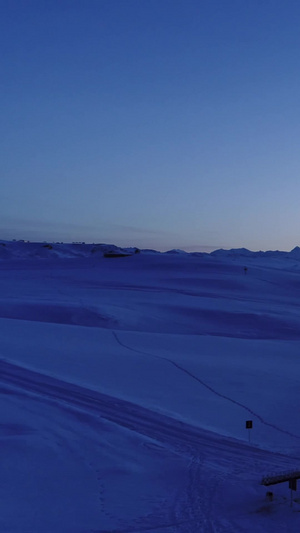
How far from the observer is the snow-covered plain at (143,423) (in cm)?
698

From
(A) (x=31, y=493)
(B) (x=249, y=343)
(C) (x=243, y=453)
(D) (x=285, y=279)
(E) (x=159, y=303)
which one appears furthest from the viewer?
(D) (x=285, y=279)

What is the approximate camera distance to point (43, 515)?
6.74 meters

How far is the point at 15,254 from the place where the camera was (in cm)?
7281

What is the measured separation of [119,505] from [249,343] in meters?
13.1

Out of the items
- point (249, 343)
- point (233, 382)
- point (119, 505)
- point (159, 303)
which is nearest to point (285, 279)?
point (159, 303)

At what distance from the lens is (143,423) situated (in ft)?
33.6

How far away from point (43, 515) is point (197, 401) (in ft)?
19.3

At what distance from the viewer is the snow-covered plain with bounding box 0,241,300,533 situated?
6.98 meters

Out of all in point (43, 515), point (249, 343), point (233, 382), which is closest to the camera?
point (43, 515)

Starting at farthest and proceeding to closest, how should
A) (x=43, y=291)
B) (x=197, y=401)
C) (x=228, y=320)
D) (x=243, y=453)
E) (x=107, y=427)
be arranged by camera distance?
(x=43, y=291)
(x=228, y=320)
(x=197, y=401)
(x=107, y=427)
(x=243, y=453)

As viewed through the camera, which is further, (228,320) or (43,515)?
(228,320)

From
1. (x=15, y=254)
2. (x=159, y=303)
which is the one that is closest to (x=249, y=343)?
(x=159, y=303)

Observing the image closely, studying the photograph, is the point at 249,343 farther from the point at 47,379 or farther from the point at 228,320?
the point at 47,379

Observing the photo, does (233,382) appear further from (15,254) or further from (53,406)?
(15,254)
